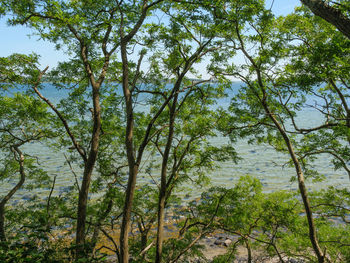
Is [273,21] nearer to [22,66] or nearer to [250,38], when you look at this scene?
[250,38]

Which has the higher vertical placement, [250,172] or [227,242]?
[250,172]

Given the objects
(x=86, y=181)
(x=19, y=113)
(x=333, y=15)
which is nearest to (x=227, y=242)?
(x=86, y=181)

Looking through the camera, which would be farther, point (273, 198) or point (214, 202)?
point (273, 198)

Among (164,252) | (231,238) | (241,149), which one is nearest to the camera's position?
(164,252)

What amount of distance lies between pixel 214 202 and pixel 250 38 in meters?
6.87

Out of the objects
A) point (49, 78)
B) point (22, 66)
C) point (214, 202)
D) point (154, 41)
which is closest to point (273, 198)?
point (214, 202)

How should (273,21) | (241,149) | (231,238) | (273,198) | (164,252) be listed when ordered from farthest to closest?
(241,149)
(231,238)
(273,198)
(164,252)
(273,21)

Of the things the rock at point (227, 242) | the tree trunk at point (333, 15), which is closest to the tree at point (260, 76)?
the tree trunk at point (333, 15)

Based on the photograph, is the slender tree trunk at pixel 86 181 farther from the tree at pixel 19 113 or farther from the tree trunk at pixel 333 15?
the tree trunk at pixel 333 15

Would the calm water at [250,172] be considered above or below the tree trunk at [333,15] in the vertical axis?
below

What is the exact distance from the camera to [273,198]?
525 inches

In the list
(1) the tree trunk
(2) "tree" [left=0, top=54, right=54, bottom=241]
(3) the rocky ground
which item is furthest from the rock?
(1) the tree trunk

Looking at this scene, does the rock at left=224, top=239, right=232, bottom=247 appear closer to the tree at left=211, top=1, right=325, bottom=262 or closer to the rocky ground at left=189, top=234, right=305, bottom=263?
the rocky ground at left=189, top=234, right=305, bottom=263

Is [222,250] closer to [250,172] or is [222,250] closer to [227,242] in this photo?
[227,242]
